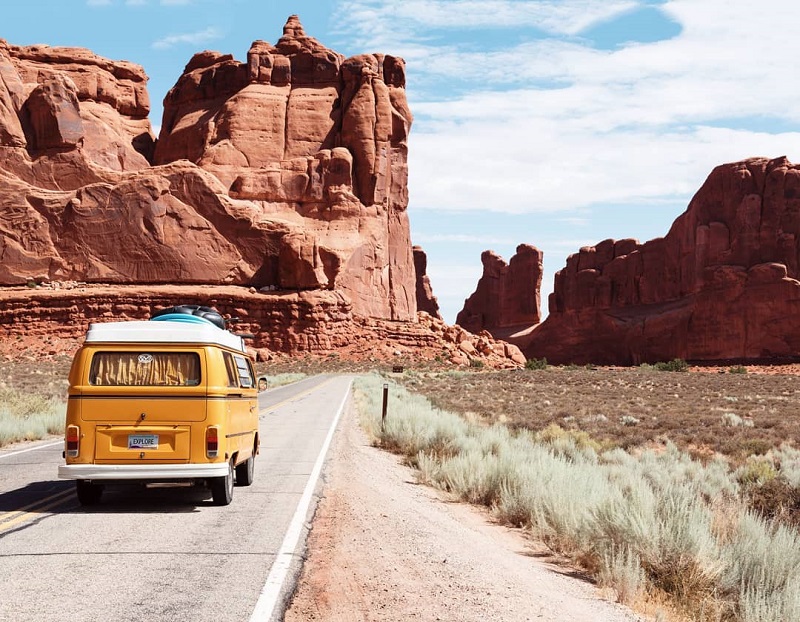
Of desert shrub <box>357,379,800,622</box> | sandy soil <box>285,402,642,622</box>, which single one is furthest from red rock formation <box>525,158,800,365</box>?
sandy soil <box>285,402,642,622</box>

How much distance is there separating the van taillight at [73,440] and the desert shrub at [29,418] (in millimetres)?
8802

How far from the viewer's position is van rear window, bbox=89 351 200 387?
10.1 metres

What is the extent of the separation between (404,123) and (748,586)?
9629 centimetres

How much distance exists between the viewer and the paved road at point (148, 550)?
5.81 meters

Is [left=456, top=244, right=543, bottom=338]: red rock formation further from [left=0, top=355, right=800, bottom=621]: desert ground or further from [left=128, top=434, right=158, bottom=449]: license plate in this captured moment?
[left=128, top=434, right=158, bottom=449]: license plate

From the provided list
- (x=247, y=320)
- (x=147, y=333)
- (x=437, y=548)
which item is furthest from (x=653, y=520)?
(x=247, y=320)

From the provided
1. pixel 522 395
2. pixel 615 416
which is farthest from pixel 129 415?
pixel 522 395

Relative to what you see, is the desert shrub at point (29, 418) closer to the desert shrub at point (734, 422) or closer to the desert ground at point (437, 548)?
the desert ground at point (437, 548)

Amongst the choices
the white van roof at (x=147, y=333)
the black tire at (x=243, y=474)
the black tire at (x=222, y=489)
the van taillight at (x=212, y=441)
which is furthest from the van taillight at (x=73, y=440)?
the black tire at (x=243, y=474)

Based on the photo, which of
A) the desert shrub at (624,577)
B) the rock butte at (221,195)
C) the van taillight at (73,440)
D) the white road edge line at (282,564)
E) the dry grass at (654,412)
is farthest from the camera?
the rock butte at (221,195)

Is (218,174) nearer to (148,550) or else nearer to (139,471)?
(139,471)

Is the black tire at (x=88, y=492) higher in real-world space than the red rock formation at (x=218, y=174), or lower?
lower

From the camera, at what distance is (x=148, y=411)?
9.90m

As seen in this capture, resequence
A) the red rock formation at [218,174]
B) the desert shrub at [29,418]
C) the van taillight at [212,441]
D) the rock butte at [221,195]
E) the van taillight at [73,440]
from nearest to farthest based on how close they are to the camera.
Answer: the van taillight at [73,440]
the van taillight at [212,441]
the desert shrub at [29,418]
the rock butte at [221,195]
the red rock formation at [218,174]
